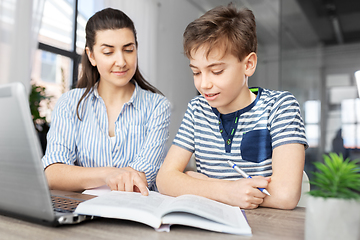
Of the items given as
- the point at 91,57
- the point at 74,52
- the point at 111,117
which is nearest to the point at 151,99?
the point at 111,117

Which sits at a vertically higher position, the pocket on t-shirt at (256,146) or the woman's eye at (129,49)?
the woman's eye at (129,49)

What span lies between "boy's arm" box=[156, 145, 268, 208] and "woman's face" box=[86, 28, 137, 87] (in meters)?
0.52

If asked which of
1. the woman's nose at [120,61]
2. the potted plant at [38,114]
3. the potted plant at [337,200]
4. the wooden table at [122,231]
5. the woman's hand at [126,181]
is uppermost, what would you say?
the woman's nose at [120,61]

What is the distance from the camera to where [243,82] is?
1051 mm

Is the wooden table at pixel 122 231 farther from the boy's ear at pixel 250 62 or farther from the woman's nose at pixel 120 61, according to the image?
the woman's nose at pixel 120 61

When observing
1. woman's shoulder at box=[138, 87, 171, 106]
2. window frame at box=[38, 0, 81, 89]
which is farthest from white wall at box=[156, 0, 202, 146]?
woman's shoulder at box=[138, 87, 171, 106]

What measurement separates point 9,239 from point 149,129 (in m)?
0.92

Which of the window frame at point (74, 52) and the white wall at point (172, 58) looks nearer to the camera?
the window frame at point (74, 52)

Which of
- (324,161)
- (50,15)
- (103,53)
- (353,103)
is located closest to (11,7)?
(50,15)

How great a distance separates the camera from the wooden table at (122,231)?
532 millimetres

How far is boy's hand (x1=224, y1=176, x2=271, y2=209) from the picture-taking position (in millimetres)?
782

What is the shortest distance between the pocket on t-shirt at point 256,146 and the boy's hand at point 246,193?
0.26 m

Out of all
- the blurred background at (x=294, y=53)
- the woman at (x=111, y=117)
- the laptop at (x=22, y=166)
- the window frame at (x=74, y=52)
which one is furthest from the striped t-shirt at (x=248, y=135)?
the window frame at (x=74, y=52)

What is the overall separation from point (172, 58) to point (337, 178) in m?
4.44
